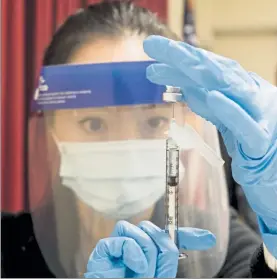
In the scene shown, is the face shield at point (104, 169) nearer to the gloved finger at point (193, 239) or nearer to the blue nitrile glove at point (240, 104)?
the gloved finger at point (193, 239)

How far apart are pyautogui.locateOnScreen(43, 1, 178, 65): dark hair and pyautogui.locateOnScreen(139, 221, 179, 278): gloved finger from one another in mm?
453

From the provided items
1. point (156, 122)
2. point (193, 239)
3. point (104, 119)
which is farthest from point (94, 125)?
point (193, 239)

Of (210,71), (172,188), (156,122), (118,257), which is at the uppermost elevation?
(210,71)

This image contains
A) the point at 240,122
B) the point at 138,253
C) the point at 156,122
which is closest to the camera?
the point at 240,122

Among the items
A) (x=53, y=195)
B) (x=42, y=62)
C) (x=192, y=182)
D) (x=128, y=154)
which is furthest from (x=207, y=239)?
(x=42, y=62)

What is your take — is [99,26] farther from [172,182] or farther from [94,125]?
[172,182]

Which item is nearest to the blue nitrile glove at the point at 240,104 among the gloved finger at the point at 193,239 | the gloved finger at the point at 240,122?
the gloved finger at the point at 240,122

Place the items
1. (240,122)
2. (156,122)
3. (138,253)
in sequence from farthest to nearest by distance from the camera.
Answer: (156,122) < (138,253) < (240,122)

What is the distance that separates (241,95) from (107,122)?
41cm

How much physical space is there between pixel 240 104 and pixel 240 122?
0.13 feet

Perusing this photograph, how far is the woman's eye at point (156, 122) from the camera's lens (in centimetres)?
108

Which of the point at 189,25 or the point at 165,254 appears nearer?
the point at 165,254

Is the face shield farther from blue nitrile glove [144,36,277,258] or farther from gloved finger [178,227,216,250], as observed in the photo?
blue nitrile glove [144,36,277,258]

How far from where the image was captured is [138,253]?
0.88 meters
